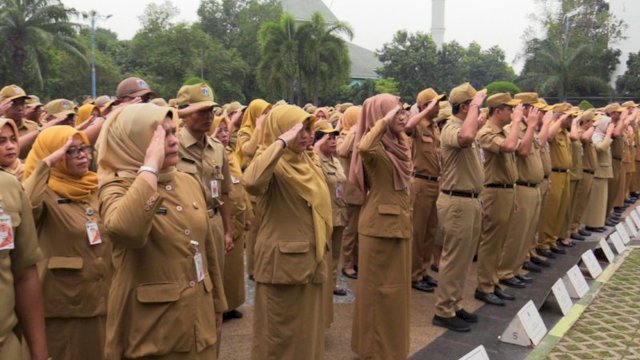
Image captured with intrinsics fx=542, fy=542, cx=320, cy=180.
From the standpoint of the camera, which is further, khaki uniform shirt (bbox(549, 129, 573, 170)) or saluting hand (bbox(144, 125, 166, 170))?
khaki uniform shirt (bbox(549, 129, 573, 170))

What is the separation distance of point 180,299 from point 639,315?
4.27 metres

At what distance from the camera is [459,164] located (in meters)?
5.01

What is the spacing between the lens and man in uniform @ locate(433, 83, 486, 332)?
196 inches

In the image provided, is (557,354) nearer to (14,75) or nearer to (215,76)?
(14,75)

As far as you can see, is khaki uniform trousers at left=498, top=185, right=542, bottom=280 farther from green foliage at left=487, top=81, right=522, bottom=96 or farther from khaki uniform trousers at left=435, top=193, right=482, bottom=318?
green foliage at left=487, top=81, right=522, bottom=96

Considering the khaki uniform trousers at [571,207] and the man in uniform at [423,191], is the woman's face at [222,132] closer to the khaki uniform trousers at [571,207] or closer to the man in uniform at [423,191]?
the man in uniform at [423,191]

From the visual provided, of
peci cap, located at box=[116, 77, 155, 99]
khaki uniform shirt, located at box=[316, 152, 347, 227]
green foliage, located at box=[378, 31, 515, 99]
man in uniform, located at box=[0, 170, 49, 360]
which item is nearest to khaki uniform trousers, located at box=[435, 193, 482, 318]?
khaki uniform shirt, located at box=[316, 152, 347, 227]

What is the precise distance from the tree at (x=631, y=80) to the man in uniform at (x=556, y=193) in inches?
1160

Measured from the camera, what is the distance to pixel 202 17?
174 feet

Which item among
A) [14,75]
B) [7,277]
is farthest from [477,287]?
[14,75]

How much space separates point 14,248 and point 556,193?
281 inches

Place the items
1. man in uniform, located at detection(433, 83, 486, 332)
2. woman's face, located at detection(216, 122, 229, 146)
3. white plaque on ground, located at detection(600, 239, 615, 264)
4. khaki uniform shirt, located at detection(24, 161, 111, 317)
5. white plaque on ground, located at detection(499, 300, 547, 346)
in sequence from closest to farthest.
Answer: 1. khaki uniform shirt, located at detection(24, 161, 111, 317)
2. white plaque on ground, located at detection(499, 300, 547, 346)
3. man in uniform, located at detection(433, 83, 486, 332)
4. woman's face, located at detection(216, 122, 229, 146)
5. white plaque on ground, located at detection(600, 239, 615, 264)

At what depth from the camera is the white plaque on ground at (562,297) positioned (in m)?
4.87

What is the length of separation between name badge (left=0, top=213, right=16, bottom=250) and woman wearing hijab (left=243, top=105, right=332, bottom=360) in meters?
1.40
